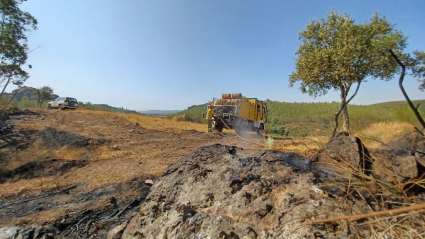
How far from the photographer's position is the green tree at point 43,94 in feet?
109

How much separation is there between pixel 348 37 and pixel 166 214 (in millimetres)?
10364

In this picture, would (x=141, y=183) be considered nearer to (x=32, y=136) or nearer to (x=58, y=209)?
(x=58, y=209)

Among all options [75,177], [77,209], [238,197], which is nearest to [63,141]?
[75,177]

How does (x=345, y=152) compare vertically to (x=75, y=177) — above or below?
above

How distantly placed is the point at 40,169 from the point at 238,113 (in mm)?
10020

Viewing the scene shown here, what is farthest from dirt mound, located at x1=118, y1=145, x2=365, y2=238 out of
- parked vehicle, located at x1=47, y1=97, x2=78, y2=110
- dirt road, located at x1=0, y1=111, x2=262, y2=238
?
parked vehicle, located at x1=47, y1=97, x2=78, y2=110

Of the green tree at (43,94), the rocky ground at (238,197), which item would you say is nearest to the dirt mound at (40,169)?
the rocky ground at (238,197)

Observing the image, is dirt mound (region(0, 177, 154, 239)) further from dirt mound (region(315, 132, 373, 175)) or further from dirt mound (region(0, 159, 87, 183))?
dirt mound (region(315, 132, 373, 175))

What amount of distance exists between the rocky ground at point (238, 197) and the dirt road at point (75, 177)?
30mm

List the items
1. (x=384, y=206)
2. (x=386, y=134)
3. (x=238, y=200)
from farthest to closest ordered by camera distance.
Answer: (x=386, y=134) → (x=238, y=200) → (x=384, y=206)

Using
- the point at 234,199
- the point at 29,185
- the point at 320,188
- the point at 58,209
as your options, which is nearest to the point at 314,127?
the point at 320,188

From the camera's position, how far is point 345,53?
8.77 meters

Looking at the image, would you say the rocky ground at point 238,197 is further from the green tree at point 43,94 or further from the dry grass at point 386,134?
the green tree at point 43,94

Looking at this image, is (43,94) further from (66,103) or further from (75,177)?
(75,177)
